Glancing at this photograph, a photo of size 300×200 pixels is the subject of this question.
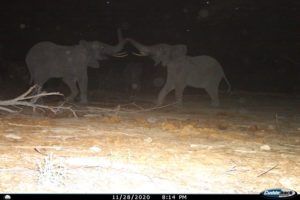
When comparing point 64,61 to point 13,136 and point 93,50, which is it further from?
point 13,136

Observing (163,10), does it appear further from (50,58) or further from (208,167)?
(208,167)

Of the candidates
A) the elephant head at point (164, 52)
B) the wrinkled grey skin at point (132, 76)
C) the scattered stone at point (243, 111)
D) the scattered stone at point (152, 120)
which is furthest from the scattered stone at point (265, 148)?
the wrinkled grey skin at point (132, 76)

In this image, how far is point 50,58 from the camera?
36.3 ft

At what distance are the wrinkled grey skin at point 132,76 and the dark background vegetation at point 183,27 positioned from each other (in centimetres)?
503

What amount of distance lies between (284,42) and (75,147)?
18403 mm

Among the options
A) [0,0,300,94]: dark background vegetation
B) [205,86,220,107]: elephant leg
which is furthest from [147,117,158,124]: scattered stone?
[0,0,300,94]: dark background vegetation

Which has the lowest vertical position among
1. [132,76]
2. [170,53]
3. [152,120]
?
[152,120]

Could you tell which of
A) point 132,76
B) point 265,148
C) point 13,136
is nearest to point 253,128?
point 265,148

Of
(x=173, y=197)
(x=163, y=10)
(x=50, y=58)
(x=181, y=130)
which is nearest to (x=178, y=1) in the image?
(x=163, y=10)

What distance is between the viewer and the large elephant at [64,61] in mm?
11039

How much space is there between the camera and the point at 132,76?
57.0ft

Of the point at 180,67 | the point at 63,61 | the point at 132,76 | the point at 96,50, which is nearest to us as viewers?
the point at 63,61

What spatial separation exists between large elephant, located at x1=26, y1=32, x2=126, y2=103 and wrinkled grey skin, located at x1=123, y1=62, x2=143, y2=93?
14.9 ft

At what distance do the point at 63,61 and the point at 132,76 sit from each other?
6344 mm
